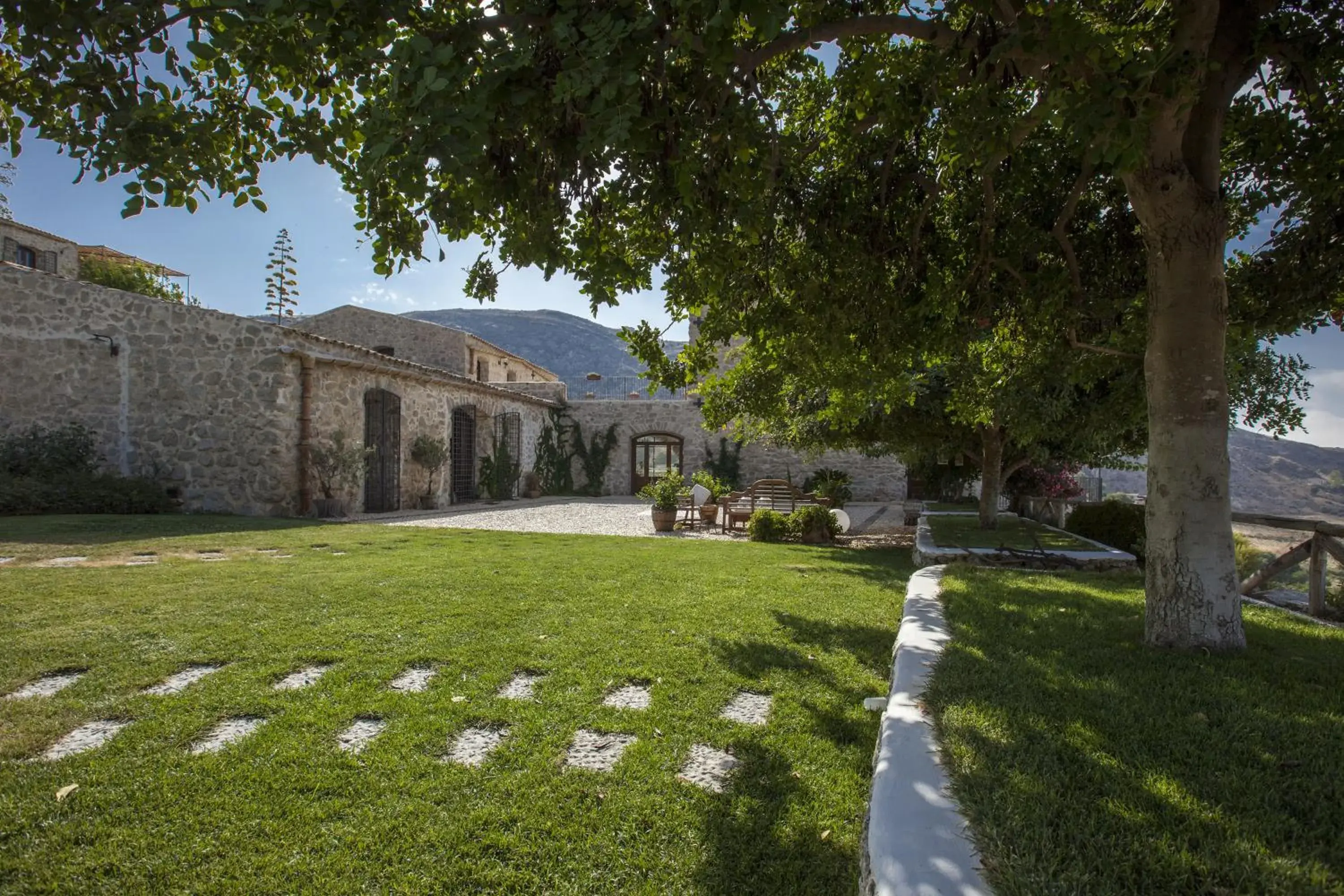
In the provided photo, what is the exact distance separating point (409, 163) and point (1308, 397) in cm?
1306

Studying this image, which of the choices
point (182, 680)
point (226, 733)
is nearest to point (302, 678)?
point (182, 680)

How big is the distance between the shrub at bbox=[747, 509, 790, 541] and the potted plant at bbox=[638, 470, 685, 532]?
1849 mm

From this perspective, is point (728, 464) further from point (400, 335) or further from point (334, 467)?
point (334, 467)

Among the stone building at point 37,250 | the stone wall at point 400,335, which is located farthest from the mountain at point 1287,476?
the stone building at point 37,250

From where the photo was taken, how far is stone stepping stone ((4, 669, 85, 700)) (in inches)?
120

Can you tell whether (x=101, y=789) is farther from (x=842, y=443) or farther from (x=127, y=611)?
(x=842, y=443)

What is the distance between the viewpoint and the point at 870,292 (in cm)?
487

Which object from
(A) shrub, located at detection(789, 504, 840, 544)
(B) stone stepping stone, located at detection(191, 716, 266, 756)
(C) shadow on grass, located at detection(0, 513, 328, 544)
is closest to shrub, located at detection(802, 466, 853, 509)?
(A) shrub, located at detection(789, 504, 840, 544)

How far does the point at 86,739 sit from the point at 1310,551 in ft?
26.2

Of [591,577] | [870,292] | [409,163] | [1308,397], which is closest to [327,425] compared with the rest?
[591,577]

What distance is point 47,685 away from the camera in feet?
10.5

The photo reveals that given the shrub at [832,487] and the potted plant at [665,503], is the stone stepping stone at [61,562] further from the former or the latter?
the shrub at [832,487]

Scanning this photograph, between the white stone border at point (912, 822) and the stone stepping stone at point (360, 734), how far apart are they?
77.5 inches

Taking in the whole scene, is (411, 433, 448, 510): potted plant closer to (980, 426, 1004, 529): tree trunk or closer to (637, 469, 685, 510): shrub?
(637, 469, 685, 510): shrub
